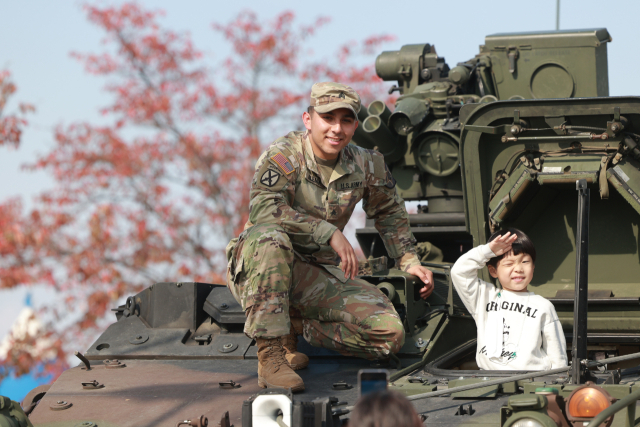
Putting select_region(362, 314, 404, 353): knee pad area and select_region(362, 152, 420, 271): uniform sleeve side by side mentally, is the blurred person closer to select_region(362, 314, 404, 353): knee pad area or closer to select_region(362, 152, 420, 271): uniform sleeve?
select_region(362, 314, 404, 353): knee pad area

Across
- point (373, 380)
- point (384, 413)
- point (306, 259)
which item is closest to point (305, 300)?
point (306, 259)

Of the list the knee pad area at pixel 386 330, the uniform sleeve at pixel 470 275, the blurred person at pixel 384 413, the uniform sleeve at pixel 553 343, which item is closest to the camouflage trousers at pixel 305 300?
the knee pad area at pixel 386 330

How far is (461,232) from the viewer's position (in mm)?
6629

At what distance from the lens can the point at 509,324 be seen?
439cm

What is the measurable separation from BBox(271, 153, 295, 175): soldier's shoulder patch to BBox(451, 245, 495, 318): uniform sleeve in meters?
1.00

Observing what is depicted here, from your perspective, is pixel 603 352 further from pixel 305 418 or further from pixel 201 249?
pixel 201 249

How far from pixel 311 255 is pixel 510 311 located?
43.0 inches

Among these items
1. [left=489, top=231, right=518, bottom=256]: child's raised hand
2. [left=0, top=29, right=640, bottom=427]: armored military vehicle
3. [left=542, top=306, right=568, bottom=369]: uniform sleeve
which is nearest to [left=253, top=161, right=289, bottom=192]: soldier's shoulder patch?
[left=0, top=29, right=640, bottom=427]: armored military vehicle

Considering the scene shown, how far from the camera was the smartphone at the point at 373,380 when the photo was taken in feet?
8.40

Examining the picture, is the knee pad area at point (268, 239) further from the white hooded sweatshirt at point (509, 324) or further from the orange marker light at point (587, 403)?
the orange marker light at point (587, 403)

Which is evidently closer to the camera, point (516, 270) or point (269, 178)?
point (516, 270)

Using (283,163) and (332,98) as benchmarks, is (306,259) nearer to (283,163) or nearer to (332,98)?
(283,163)

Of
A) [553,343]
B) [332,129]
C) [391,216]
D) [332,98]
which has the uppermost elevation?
[332,98]

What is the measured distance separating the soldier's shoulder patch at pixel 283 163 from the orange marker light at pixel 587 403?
2.03 meters
